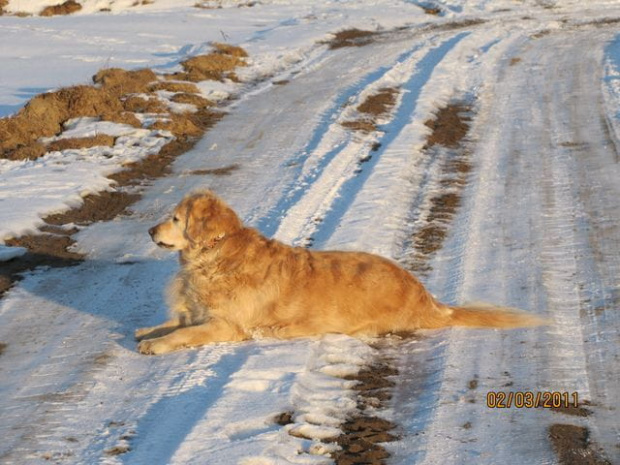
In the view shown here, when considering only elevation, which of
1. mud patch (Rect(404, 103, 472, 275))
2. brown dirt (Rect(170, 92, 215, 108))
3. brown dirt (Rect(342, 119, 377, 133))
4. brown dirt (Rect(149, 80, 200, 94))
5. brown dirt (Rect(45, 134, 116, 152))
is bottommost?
mud patch (Rect(404, 103, 472, 275))

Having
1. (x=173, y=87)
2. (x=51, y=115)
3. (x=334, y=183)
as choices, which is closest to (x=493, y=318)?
(x=334, y=183)

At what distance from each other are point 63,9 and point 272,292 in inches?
1243

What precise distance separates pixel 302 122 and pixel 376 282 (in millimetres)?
9140

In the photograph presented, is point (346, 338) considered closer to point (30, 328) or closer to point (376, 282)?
point (376, 282)

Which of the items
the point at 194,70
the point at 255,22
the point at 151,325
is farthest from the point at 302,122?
the point at 255,22

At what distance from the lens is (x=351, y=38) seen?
27125mm

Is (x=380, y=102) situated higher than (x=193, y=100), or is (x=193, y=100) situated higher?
(x=193, y=100)

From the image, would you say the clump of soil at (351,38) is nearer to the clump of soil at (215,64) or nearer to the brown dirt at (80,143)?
the clump of soil at (215,64)

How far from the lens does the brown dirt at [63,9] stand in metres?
35.8

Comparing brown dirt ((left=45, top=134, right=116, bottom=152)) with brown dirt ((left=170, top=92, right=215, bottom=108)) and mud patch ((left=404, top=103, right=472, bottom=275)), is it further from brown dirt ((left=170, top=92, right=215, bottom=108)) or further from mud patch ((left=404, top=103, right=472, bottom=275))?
mud patch ((left=404, top=103, right=472, bottom=275))

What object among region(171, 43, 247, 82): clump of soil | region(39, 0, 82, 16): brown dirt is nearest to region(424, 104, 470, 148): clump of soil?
region(171, 43, 247, 82): clump of soil
